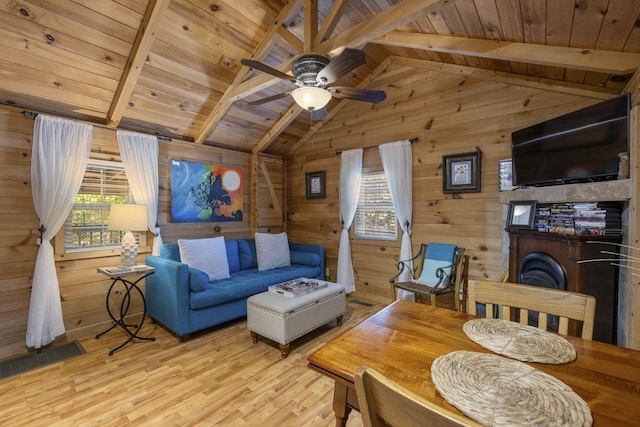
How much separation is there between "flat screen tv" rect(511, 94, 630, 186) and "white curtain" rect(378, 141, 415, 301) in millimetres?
1207

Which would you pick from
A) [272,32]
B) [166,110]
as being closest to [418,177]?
[272,32]

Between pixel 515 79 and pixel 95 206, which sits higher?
pixel 515 79

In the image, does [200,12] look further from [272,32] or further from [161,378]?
[161,378]

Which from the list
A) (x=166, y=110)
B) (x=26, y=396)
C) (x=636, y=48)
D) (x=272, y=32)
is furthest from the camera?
(x=166, y=110)

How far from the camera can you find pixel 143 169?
3420mm

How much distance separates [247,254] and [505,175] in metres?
3.34

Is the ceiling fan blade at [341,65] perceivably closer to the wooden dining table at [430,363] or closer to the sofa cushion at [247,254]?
the wooden dining table at [430,363]

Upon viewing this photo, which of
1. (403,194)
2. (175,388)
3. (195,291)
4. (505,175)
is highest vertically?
(505,175)

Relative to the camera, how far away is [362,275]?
4.29 m

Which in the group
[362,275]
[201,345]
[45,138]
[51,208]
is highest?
[45,138]

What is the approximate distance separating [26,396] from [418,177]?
4.19 meters

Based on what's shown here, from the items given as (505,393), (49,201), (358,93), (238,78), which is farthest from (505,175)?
(49,201)

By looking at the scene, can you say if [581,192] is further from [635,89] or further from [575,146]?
[635,89]

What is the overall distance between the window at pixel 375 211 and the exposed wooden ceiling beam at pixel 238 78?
210cm
